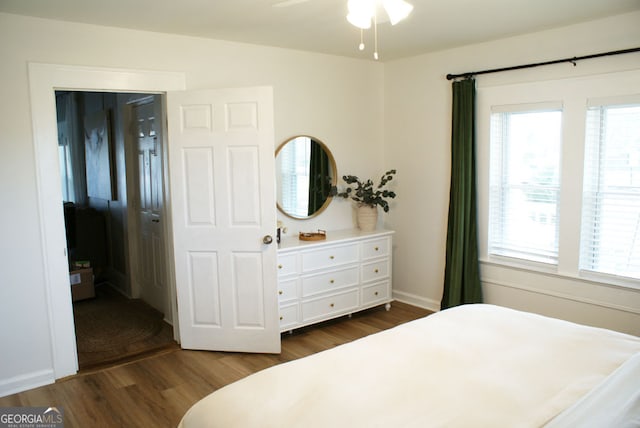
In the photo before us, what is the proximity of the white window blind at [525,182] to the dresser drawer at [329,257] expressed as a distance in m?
1.25

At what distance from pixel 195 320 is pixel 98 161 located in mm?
2925

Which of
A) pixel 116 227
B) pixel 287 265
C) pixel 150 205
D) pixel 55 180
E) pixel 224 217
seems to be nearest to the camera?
pixel 55 180

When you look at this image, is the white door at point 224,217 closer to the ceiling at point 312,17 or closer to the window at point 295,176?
the ceiling at point 312,17

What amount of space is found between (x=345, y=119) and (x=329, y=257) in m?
1.46

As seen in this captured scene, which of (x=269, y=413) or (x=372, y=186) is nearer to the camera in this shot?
(x=269, y=413)

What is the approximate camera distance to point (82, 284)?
513cm

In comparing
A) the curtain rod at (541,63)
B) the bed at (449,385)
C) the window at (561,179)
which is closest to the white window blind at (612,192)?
the window at (561,179)

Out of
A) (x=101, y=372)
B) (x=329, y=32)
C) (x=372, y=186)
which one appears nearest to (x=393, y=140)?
(x=372, y=186)

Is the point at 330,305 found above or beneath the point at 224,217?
beneath

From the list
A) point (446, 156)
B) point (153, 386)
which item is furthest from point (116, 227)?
point (446, 156)

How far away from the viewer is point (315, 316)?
13.7ft

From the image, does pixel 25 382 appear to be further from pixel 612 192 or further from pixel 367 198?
pixel 612 192

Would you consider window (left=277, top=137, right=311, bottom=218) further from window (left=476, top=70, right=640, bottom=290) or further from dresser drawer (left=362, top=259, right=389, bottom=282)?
window (left=476, top=70, right=640, bottom=290)

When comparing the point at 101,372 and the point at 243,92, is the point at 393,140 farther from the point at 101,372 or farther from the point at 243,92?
the point at 101,372
